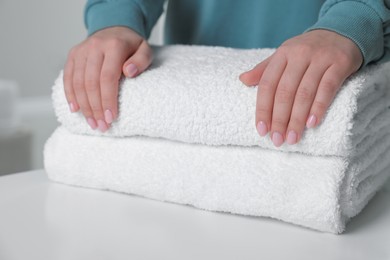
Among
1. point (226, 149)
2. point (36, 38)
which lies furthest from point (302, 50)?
point (36, 38)

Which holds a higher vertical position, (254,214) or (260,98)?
(260,98)

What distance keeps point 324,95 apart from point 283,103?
0.05m

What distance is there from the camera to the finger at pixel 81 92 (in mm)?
757

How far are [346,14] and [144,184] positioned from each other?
12.6 inches

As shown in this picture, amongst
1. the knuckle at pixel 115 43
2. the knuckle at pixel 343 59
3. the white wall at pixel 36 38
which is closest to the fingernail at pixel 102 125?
the knuckle at pixel 115 43

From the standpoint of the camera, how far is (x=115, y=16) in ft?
2.87

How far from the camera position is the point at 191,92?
2.20ft

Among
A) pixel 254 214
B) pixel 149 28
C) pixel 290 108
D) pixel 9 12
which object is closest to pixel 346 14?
pixel 290 108

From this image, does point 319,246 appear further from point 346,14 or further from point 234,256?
point 346,14

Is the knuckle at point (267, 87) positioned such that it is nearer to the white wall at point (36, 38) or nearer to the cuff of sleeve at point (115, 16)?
the cuff of sleeve at point (115, 16)

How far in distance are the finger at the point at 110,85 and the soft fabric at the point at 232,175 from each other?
0.04 m

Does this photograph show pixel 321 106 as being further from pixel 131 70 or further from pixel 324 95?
pixel 131 70

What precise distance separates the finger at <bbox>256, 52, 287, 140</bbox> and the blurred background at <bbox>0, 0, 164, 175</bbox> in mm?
1603

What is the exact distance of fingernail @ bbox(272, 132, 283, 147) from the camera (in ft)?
2.03
